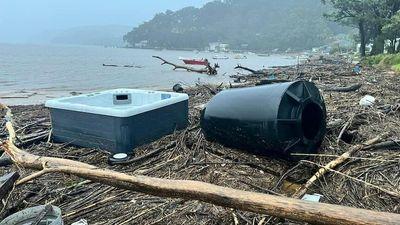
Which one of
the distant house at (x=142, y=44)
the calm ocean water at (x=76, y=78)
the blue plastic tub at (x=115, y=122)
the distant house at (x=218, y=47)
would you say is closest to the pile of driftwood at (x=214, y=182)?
the blue plastic tub at (x=115, y=122)

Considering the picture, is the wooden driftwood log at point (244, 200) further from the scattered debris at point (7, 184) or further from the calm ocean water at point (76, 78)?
the calm ocean water at point (76, 78)

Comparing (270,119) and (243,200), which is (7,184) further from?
(270,119)

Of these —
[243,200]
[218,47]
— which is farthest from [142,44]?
[243,200]

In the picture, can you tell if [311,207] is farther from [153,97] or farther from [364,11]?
[364,11]

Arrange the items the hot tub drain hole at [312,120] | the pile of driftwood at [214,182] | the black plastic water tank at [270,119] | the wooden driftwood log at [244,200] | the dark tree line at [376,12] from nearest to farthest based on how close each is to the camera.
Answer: the wooden driftwood log at [244,200], the pile of driftwood at [214,182], the black plastic water tank at [270,119], the hot tub drain hole at [312,120], the dark tree line at [376,12]

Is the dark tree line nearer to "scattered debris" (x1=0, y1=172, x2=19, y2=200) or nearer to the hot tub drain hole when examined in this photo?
the hot tub drain hole

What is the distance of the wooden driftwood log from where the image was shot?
7.86 feet

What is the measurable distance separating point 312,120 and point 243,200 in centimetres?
285

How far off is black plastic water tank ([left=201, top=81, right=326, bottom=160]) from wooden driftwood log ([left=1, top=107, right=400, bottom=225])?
6.08 ft

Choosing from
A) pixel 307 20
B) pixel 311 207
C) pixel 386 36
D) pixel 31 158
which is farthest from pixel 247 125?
pixel 307 20

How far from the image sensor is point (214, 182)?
415cm

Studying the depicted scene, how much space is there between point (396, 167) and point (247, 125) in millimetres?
1772

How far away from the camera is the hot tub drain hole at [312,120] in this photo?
16.6 feet

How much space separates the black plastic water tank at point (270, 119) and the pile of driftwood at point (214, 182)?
205mm
